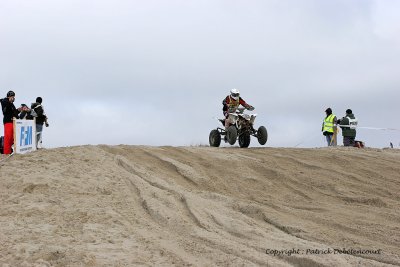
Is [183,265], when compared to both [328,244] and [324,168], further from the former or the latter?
[324,168]

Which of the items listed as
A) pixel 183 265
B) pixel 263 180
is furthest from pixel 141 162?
pixel 183 265

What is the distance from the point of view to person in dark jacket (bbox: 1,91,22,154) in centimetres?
1197

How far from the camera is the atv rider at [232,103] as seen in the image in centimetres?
1644

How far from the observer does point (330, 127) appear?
58.9 ft

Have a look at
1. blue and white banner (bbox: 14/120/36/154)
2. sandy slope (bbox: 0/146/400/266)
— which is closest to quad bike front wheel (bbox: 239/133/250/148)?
sandy slope (bbox: 0/146/400/266)

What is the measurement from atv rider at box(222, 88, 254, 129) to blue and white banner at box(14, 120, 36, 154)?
19.3ft

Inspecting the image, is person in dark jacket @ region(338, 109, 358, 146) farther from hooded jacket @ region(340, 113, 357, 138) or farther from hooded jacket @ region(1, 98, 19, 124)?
hooded jacket @ region(1, 98, 19, 124)

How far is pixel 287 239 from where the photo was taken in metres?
7.02

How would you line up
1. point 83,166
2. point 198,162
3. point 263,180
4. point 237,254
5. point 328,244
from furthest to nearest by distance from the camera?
point 198,162, point 263,180, point 83,166, point 328,244, point 237,254

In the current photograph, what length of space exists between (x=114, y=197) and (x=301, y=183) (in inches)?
172

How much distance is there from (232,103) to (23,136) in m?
6.63

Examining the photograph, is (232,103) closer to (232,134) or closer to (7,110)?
(232,134)

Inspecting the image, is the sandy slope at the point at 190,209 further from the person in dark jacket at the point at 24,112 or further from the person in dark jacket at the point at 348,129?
the person in dark jacket at the point at 348,129

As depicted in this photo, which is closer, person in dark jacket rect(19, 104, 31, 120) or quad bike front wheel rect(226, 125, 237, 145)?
person in dark jacket rect(19, 104, 31, 120)
